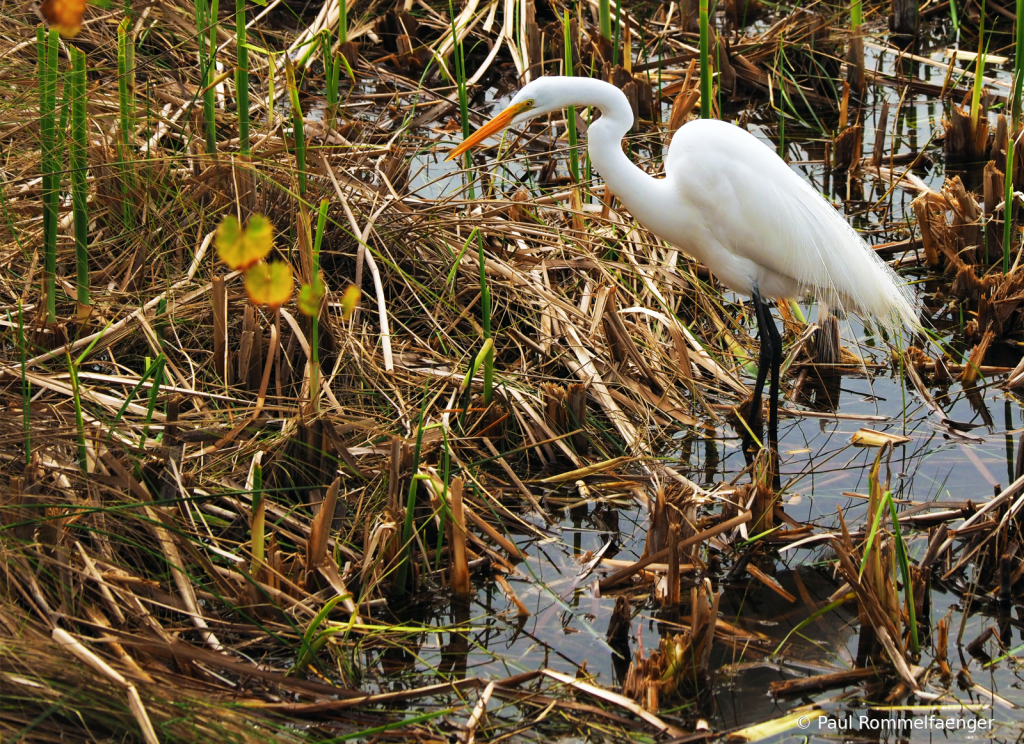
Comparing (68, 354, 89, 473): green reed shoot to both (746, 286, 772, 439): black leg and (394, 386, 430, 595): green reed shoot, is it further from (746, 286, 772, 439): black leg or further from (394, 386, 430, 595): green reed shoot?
(746, 286, 772, 439): black leg

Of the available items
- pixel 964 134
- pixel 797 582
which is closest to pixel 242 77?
pixel 797 582

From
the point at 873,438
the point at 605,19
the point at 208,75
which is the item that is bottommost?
the point at 873,438

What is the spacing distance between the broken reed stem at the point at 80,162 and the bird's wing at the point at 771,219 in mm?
1782

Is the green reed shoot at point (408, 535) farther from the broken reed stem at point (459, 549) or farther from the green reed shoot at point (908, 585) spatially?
the green reed shoot at point (908, 585)

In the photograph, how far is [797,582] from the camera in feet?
8.68

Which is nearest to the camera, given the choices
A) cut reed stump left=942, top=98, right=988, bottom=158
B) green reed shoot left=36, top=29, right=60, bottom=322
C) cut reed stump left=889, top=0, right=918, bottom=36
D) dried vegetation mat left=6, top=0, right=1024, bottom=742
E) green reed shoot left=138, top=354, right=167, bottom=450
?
dried vegetation mat left=6, top=0, right=1024, bottom=742

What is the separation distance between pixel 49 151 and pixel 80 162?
0.10 meters

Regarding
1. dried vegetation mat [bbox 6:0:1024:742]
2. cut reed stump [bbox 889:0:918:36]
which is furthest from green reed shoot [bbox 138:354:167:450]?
cut reed stump [bbox 889:0:918:36]

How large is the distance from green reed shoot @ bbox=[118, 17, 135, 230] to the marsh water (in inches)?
59.2

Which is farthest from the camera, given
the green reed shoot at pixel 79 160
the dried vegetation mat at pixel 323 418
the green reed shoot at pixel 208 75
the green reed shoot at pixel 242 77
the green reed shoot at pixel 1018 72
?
the green reed shoot at pixel 1018 72

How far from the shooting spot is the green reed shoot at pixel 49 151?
2.69m

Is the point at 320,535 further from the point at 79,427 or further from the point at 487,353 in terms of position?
the point at 487,353

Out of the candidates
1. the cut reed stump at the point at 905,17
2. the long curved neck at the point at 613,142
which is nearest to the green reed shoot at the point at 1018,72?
the long curved neck at the point at 613,142

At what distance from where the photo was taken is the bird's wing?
11.0 ft
